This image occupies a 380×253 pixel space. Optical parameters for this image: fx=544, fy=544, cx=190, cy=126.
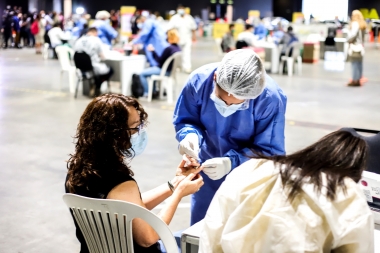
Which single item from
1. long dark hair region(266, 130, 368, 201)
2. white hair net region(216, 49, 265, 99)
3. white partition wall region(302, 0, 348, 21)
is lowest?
long dark hair region(266, 130, 368, 201)

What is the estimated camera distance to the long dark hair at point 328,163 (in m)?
1.36

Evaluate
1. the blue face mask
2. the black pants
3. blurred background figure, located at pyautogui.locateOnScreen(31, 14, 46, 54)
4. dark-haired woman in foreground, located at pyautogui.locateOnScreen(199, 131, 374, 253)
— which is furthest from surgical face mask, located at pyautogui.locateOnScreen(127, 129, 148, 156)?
the black pants

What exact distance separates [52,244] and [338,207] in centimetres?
250

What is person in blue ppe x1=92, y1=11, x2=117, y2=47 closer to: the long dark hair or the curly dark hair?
the curly dark hair

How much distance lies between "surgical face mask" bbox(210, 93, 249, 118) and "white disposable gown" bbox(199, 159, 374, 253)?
1.03 meters

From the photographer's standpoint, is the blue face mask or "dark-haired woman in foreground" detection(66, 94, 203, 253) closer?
"dark-haired woman in foreground" detection(66, 94, 203, 253)

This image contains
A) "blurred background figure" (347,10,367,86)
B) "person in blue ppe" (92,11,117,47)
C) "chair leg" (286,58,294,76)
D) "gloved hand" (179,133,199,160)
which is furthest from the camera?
"chair leg" (286,58,294,76)

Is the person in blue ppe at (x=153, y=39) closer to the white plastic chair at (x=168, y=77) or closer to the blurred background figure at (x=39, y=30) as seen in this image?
the white plastic chair at (x=168, y=77)

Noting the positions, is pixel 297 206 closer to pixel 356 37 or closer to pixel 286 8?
pixel 356 37

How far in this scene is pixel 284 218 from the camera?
1334 mm

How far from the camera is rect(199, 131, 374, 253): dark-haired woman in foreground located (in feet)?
4.32

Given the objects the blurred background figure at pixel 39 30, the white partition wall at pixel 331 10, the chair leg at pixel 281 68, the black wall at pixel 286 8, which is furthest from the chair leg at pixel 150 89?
the black wall at pixel 286 8

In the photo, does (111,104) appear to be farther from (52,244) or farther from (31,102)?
(31,102)

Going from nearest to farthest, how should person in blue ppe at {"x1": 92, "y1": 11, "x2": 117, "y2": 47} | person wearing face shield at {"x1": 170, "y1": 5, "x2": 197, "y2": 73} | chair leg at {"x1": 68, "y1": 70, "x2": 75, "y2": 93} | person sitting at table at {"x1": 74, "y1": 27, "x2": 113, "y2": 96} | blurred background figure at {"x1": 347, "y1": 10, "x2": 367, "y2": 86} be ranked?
person sitting at table at {"x1": 74, "y1": 27, "x2": 113, "y2": 96}, chair leg at {"x1": 68, "y1": 70, "x2": 75, "y2": 93}, blurred background figure at {"x1": 347, "y1": 10, "x2": 367, "y2": 86}, person in blue ppe at {"x1": 92, "y1": 11, "x2": 117, "y2": 47}, person wearing face shield at {"x1": 170, "y1": 5, "x2": 197, "y2": 73}
